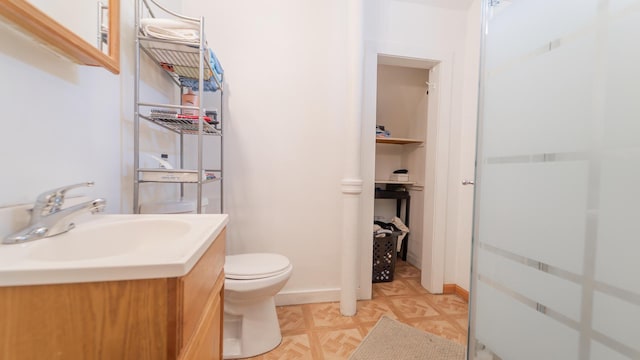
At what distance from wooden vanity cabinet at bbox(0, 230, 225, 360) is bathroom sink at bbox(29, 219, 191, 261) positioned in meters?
0.19

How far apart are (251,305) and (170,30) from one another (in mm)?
1356

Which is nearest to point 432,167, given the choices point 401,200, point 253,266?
point 401,200

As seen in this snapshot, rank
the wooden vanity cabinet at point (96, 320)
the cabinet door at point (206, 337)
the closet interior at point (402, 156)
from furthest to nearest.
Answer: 1. the closet interior at point (402, 156)
2. the cabinet door at point (206, 337)
3. the wooden vanity cabinet at point (96, 320)

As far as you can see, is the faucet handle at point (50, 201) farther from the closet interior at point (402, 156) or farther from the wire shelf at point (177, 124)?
the closet interior at point (402, 156)

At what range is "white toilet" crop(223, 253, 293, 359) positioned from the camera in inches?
46.2

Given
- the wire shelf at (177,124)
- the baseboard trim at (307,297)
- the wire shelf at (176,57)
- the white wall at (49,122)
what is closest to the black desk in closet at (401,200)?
the baseboard trim at (307,297)

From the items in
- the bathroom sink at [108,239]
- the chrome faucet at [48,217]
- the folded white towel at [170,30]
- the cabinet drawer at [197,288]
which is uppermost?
the folded white towel at [170,30]

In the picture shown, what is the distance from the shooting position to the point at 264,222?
1678mm

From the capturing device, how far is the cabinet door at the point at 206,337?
0.50 metres

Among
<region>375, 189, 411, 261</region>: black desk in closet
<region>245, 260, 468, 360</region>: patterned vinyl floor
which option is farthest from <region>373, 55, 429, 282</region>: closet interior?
<region>245, 260, 468, 360</region>: patterned vinyl floor

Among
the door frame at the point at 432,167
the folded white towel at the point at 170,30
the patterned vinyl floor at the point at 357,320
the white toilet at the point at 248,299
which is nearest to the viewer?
the folded white towel at the point at 170,30

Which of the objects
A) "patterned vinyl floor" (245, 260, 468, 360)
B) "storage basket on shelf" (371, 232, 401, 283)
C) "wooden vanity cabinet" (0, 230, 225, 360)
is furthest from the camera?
"storage basket on shelf" (371, 232, 401, 283)

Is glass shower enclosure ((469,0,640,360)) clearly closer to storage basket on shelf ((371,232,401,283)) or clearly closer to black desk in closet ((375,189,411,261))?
storage basket on shelf ((371,232,401,283))

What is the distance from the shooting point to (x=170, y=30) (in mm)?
1089
